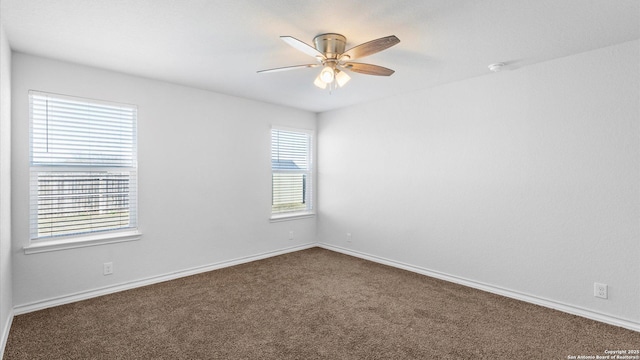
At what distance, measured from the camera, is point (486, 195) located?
11.3ft

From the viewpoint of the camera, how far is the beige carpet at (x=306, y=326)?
2275 millimetres

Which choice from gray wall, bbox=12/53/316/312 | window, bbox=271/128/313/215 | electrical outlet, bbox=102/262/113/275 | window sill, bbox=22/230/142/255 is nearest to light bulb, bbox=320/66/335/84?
gray wall, bbox=12/53/316/312

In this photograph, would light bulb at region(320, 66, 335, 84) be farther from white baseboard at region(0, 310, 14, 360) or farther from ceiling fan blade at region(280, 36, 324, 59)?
white baseboard at region(0, 310, 14, 360)

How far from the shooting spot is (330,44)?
2.46 m

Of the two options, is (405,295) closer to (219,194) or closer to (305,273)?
(305,273)

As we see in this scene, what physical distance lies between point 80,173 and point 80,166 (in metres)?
0.08

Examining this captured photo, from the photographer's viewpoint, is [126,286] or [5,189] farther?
[126,286]

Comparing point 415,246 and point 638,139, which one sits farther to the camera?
point 415,246

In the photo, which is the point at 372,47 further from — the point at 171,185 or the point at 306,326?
the point at 171,185

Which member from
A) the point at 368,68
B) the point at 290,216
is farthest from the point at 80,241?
the point at 368,68

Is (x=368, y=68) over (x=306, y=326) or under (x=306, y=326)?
over

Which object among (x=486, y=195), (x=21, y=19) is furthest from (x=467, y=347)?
(x=21, y=19)

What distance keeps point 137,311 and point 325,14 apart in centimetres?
302

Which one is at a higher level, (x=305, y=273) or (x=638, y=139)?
(x=638, y=139)
